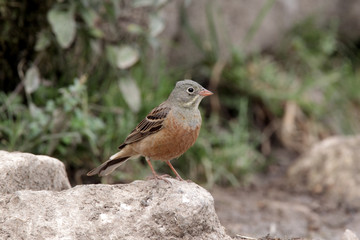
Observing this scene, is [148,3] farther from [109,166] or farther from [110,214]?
[110,214]

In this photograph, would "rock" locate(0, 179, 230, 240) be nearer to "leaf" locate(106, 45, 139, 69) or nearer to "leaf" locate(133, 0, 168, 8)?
"leaf" locate(106, 45, 139, 69)

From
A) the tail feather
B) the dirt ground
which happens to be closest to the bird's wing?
the tail feather

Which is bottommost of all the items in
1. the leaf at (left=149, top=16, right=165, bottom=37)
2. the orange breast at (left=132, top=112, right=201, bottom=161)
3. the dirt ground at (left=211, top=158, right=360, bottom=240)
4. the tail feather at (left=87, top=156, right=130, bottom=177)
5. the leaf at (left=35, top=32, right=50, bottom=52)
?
the dirt ground at (left=211, top=158, right=360, bottom=240)

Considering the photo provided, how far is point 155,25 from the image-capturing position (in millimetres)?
7348

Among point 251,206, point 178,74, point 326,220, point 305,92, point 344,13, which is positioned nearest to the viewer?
point 326,220

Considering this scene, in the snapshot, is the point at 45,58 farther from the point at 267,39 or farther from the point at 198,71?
the point at 267,39

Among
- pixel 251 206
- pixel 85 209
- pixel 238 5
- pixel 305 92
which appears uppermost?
pixel 238 5

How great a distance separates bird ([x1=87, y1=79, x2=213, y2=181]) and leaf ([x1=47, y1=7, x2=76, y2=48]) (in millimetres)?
1877

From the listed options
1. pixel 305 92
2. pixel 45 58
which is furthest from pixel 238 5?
pixel 45 58

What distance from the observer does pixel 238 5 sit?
35.1ft

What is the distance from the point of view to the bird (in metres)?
4.84

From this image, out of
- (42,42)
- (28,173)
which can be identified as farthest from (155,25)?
(28,173)

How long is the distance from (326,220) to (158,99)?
295 cm

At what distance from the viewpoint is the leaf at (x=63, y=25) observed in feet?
21.2
